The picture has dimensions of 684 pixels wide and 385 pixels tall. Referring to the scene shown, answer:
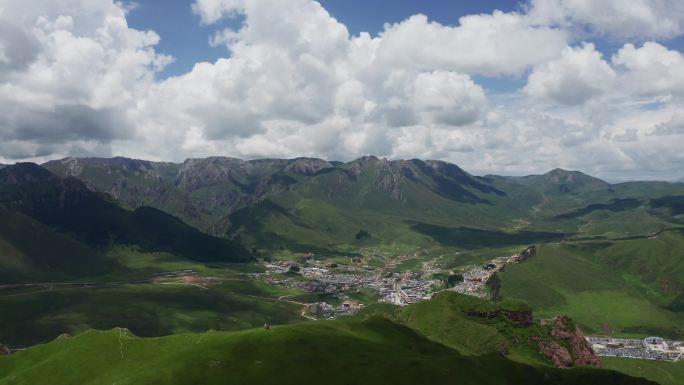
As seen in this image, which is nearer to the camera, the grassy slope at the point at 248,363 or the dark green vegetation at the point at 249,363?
the grassy slope at the point at 248,363

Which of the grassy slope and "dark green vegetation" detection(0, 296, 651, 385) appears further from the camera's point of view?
"dark green vegetation" detection(0, 296, 651, 385)

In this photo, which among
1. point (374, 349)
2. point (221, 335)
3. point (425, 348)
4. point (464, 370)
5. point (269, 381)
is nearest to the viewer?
point (269, 381)

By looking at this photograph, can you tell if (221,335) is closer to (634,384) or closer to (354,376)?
(354,376)

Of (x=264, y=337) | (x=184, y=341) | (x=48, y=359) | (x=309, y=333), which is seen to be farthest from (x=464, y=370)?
(x=48, y=359)

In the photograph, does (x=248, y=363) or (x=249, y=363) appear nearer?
(x=248, y=363)
